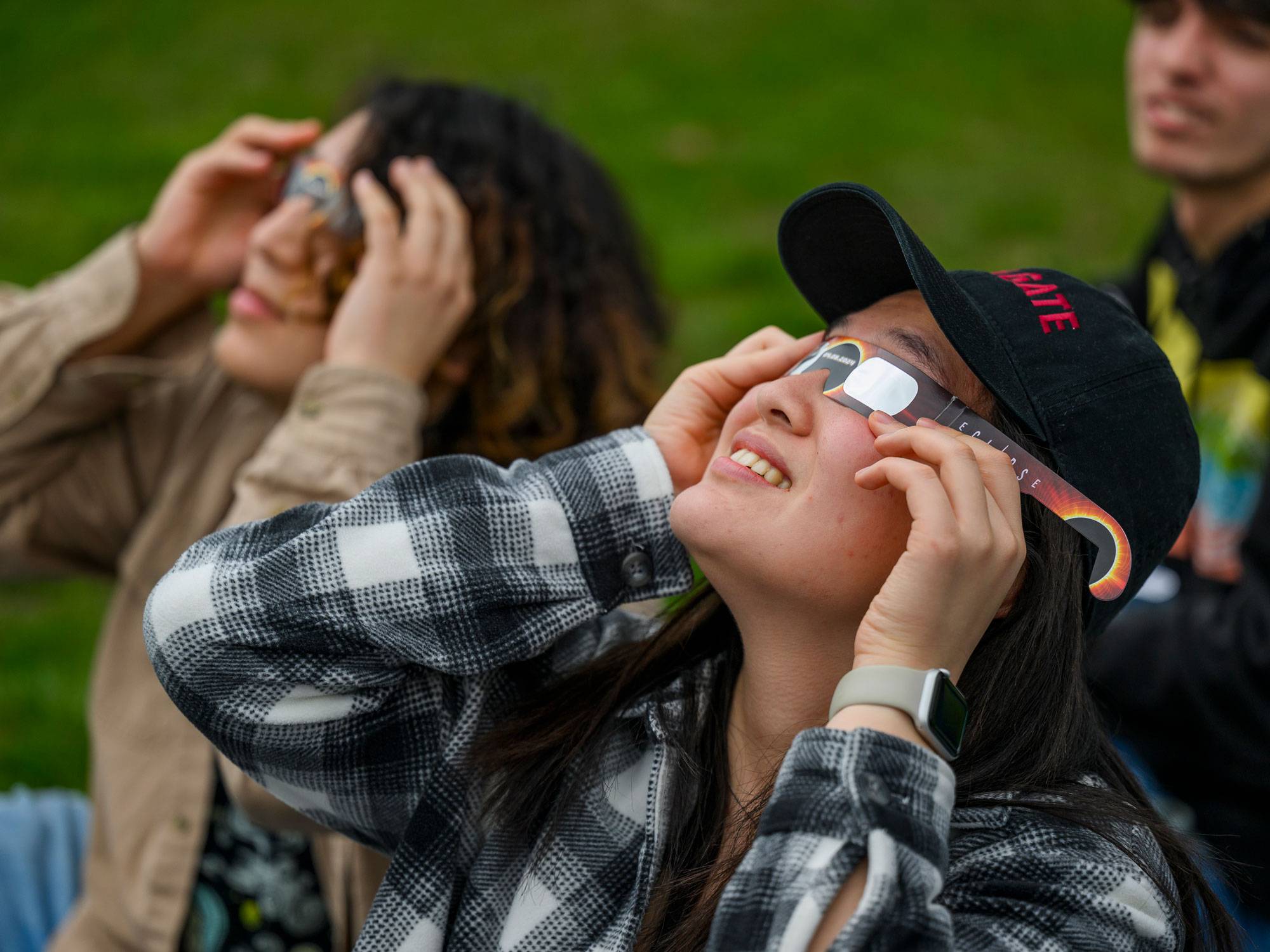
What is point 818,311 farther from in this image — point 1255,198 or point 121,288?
point 1255,198

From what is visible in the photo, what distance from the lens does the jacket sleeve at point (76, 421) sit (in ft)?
9.39

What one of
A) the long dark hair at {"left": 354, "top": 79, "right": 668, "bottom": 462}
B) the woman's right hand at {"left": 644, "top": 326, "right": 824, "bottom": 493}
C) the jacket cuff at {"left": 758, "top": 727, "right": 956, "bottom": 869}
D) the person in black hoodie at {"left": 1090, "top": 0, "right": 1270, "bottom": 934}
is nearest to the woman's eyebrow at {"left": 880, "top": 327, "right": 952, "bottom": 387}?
the woman's right hand at {"left": 644, "top": 326, "right": 824, "bottom": 493}

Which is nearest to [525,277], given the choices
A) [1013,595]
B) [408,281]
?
[408,281]

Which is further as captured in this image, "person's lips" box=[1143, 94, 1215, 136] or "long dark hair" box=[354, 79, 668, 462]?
"person's lips" box=[1143, 94, 1215, 136]

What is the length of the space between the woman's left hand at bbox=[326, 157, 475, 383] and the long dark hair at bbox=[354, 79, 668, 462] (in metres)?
0.10

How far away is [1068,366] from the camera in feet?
5.67

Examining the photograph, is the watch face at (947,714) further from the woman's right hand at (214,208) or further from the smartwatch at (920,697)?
the woman's right hand at (214,208)

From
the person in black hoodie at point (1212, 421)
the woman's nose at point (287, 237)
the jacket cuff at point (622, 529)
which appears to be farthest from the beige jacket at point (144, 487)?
the person in black hoodie at point (1212, 421)

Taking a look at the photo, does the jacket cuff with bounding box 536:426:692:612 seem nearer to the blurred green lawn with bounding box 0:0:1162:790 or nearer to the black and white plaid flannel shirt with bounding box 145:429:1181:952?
the black and white plaid flannel shirt with bounding box 145:429:1181:952

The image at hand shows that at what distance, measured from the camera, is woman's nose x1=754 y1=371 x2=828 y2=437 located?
5.75ft

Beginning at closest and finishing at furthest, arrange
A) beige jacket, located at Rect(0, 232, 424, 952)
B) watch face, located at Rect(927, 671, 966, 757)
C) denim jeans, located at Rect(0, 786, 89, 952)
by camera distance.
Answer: watch face, located at Rect(927, 671, 966, 757) < beige jacket, located at Rect(0, 232, 424, 952) < denim jeans, located at Rect(0, 786, 89, 952)

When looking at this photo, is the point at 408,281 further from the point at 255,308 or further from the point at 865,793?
the point at 865,793

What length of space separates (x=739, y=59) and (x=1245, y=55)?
14.8 feet

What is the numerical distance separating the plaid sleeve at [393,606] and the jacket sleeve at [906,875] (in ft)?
1.74
